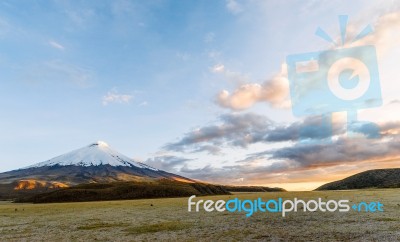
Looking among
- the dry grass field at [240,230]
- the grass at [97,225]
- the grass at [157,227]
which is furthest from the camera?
the grass at [97,225]

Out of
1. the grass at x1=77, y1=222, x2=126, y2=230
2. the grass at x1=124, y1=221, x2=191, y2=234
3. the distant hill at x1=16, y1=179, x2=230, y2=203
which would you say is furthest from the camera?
the distant hill at x1=16, y1=179, x2=230, y2=203

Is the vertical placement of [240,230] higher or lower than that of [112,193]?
lower

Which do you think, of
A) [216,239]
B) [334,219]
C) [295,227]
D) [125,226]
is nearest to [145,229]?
[125,226]

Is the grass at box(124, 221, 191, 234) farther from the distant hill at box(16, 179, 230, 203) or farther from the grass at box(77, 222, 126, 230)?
the distant hill at box(16, 179, 230, 203)

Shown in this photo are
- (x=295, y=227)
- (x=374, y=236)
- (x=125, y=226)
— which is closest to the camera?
(x=374, y=236)

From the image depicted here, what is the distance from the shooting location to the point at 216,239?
29.6 meters

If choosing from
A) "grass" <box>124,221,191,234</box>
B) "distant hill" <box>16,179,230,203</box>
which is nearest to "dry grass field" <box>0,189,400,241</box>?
"grass" <box>124,221,191,234</box>

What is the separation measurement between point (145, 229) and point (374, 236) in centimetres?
2158

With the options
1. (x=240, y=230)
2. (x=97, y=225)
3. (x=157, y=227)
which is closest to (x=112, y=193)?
(x=97, y=225)

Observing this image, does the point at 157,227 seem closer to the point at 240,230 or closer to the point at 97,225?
the point at 97,225

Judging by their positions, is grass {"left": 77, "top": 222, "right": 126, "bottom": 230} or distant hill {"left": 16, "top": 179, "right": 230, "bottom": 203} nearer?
grass {"left": 77, "top": 222, "right": 126, "bottom": 230}

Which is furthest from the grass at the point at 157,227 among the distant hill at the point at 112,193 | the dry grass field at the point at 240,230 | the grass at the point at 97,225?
the distant hill at the point at 112,193

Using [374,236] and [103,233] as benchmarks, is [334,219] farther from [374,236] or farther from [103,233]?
[103,233]

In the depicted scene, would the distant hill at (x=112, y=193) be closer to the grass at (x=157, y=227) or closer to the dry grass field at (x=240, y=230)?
the dry grass field at (x=240, y=230)
